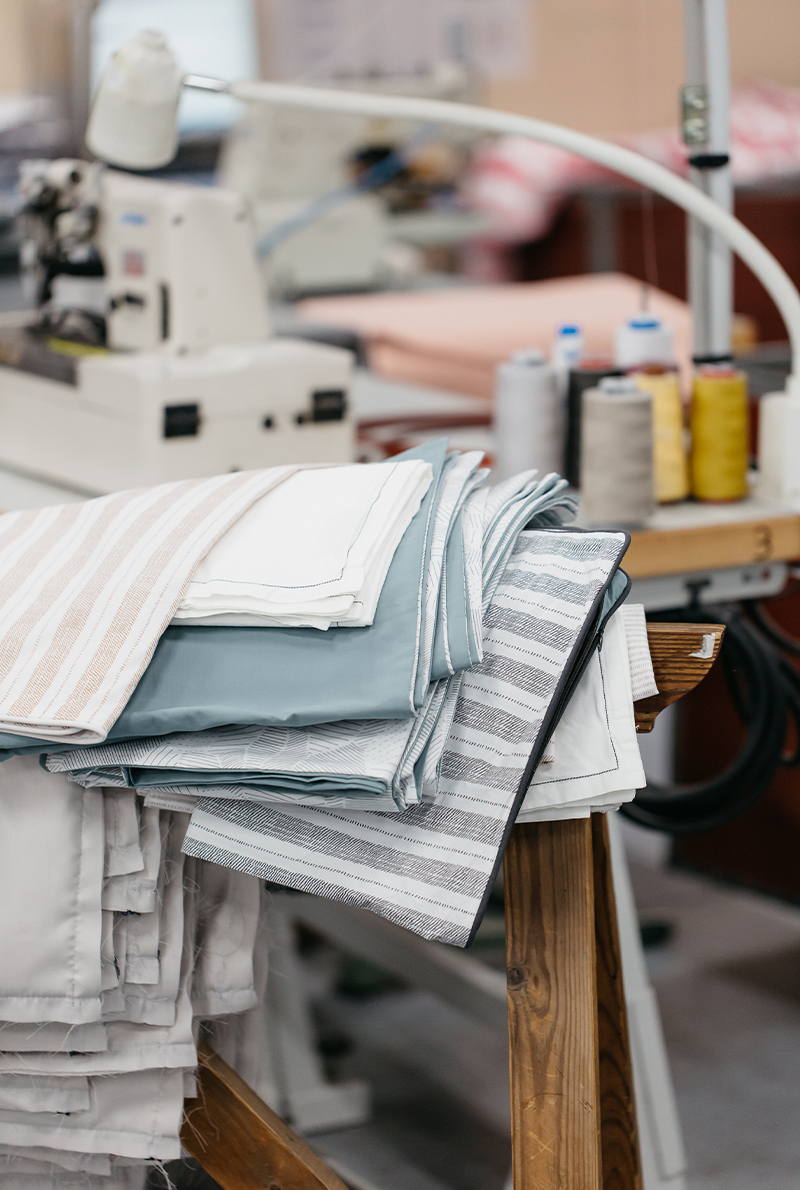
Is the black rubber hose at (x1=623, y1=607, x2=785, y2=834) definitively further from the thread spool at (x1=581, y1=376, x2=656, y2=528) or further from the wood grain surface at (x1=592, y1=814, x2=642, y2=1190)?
the wood grain surface at (x1=592, y1=814, x2=642, y2=1190)

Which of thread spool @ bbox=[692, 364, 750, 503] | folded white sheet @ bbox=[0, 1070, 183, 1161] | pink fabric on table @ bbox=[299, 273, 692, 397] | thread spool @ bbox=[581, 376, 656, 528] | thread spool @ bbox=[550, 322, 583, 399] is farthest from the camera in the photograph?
pink fabric on table @ bbox=[299, 273, 692, 397]

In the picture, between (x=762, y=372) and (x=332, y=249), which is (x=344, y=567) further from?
(x=332, y=249)

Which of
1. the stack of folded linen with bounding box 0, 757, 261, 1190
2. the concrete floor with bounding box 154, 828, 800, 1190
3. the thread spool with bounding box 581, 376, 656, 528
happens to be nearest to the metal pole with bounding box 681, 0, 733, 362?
the thread spool with bounding box 581, 376, 656, 528

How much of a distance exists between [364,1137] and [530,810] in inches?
43.1

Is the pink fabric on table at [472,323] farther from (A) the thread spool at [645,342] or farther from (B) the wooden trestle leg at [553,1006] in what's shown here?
(B) the wooden trestle leg at [553,1006]

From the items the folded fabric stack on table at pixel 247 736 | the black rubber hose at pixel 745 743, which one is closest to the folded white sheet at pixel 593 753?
the folded fabric stack on table at pixel 247 736

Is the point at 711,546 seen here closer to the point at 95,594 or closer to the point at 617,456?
the point at 617,456

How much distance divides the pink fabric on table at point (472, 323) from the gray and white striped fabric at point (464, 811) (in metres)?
1.35

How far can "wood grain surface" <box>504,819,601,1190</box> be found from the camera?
836 millimetres

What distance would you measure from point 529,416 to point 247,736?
30.1 inches

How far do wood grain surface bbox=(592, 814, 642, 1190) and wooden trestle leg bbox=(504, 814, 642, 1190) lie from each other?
16 cm

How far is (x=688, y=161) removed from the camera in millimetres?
1535

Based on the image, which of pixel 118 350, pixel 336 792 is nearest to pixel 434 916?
pixel 336 792

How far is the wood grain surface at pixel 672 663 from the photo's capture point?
0.83m
